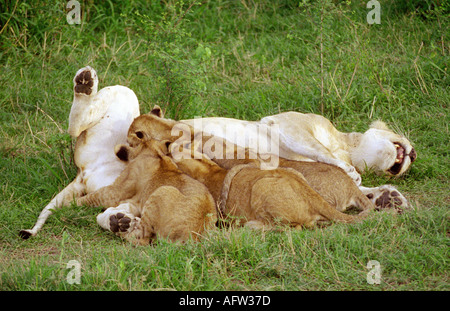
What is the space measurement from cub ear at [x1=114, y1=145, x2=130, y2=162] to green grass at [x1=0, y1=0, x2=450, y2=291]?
0.54 meters

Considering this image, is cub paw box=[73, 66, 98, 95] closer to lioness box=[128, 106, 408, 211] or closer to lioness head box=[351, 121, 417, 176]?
lioness box=[128, 106, 408, 211]

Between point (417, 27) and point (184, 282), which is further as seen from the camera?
point (417, 27)

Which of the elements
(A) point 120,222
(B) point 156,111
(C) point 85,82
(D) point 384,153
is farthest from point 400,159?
(C) point 85,82

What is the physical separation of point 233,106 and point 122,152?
2468mm

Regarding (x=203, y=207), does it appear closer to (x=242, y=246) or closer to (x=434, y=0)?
(x=242, y=246)

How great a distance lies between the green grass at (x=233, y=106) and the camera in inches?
186

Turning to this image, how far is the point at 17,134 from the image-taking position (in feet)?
26.6

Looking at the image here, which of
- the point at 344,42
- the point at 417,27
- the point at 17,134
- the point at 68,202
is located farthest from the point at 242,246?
the point at 417,27

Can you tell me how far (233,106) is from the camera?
8477 mm

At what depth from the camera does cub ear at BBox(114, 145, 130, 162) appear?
627 centimetres

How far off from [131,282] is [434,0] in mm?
7068
